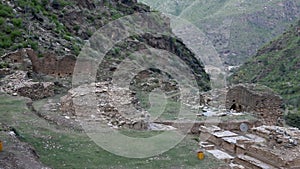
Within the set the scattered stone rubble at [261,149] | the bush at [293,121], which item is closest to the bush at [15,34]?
the scattered stone rubble at [261,149]

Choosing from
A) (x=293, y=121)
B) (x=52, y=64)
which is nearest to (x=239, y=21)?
(x=293, y=121)

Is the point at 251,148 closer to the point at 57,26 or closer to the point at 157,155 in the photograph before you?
the point at 157,155

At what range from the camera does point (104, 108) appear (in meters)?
11.5

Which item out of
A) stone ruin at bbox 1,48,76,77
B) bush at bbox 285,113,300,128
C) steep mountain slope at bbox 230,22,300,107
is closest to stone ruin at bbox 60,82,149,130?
stone ruin at bbox 1,48,76,77

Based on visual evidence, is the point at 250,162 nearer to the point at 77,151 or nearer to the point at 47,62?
the point at 77,151

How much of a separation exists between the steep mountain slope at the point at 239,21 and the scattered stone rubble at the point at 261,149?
86006 millimetres

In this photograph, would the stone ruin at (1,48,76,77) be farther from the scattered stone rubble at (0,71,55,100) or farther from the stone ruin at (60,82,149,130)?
the stone ruin at (60,82,149,130)

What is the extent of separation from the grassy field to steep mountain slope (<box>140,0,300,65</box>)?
89096 millimetres

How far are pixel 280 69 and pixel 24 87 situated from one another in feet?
175

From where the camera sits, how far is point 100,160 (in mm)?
8383

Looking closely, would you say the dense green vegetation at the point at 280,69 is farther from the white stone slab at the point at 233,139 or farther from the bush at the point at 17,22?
the white stone slab at the point at 233,139

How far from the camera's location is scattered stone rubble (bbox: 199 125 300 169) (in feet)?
34.4

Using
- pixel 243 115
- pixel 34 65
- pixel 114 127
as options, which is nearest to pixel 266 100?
pixel 243 115

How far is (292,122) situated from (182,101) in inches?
679
